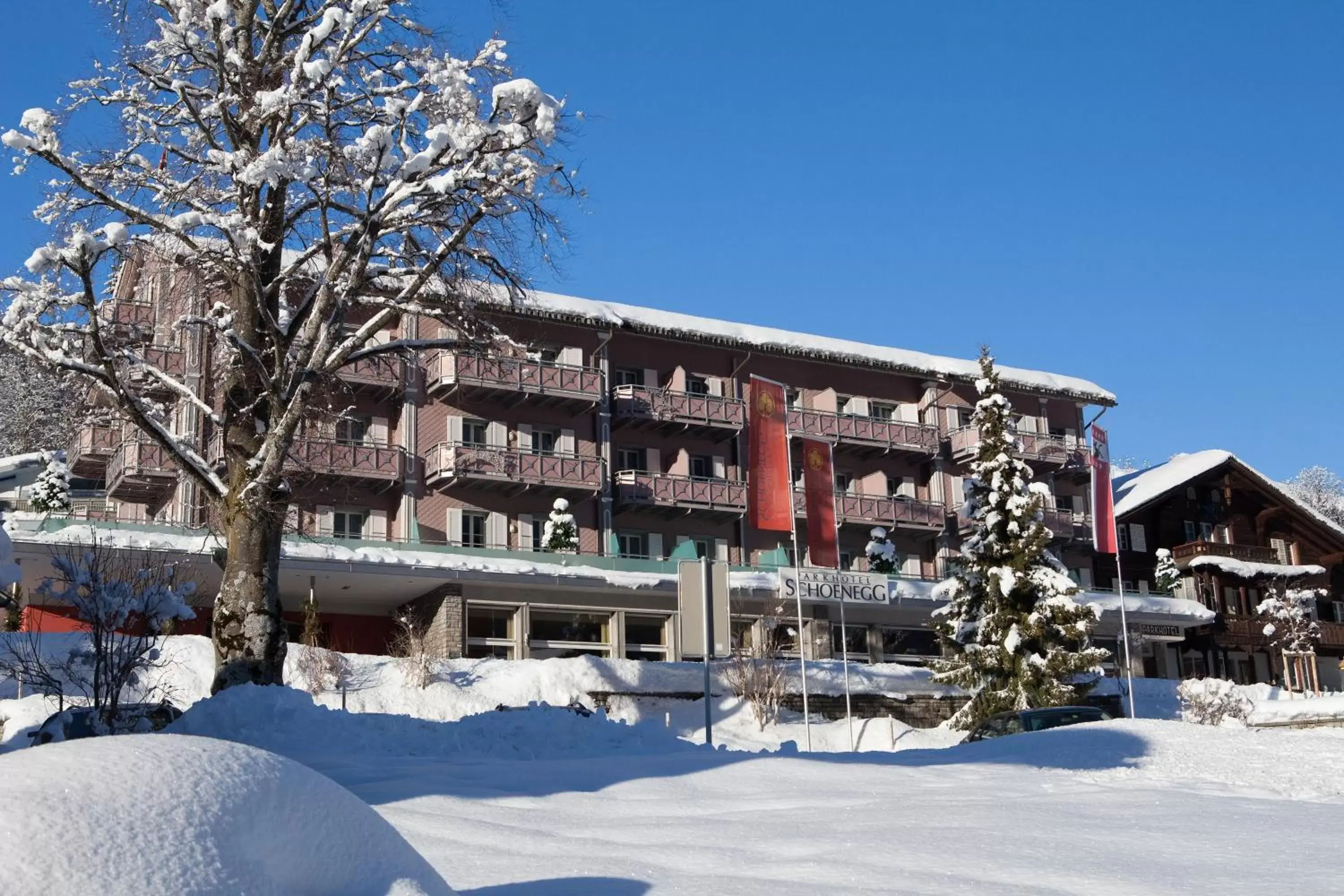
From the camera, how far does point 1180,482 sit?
2188 inches

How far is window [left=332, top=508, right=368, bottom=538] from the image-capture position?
40.5 meters

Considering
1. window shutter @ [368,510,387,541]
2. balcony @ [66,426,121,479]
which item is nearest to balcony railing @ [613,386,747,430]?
window shutter @ [368,510,387,541]

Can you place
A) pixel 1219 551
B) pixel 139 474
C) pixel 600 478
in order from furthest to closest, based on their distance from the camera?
pixel 1219 551
pixel 600 478
pixel 139 474

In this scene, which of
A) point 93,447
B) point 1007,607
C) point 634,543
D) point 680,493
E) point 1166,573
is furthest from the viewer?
point 1166,573

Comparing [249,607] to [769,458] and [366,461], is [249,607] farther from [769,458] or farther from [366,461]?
[366,461]

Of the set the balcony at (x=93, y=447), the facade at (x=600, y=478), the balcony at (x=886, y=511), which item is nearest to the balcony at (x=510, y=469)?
the facade at (x=600, y=478)

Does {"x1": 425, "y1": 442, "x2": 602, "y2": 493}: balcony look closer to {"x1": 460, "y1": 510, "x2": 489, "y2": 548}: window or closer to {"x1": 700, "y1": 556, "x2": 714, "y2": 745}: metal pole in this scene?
{"x1": 460, "y1": 510, "x2": 489, "y2": 548}: window

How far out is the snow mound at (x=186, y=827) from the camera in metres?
4.09

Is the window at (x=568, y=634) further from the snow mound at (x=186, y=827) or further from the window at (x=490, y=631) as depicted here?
the snow mound at (x=186, y=827)

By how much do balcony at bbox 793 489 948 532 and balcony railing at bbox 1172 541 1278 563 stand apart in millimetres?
12095

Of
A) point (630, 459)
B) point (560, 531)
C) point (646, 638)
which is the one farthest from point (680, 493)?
point (646, 638)

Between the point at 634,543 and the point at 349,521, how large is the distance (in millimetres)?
9238

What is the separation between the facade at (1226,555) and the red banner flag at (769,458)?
24.1 m

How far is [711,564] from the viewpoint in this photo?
653 inches
